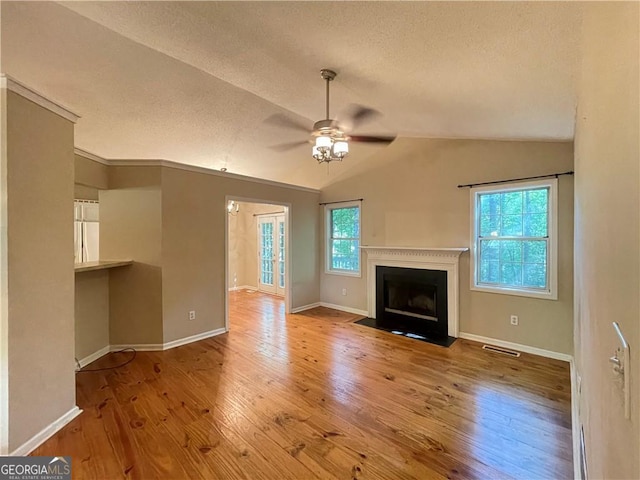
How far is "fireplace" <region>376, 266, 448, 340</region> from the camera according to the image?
432cm

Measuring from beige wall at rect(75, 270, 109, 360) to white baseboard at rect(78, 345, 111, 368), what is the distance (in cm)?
3

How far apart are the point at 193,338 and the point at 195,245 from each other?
1293 millimetres

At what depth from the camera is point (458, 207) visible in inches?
165

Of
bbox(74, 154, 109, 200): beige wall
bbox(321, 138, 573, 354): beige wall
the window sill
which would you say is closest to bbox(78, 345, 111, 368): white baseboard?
bbox(74, 154, 109, 200): beige wall

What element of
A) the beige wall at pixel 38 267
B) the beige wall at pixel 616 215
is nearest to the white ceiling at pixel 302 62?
the beige wall at pixel 616 215

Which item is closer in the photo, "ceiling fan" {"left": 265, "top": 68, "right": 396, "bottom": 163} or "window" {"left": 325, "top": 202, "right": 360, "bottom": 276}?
"ceiling fan" {"left": 265, "top": 68, "right": 396, "bottom": 163}

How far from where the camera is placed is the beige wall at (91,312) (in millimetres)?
3221

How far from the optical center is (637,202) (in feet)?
1.73

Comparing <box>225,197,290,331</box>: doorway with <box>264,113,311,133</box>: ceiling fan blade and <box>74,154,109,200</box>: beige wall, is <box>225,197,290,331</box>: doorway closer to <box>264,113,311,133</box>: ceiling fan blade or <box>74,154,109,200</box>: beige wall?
<box>264,113,311,133</box>: ceiling fan blade

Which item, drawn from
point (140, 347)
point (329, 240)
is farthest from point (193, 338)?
point (329, 240)

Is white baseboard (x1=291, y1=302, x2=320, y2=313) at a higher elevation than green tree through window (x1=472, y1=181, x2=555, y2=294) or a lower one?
lower

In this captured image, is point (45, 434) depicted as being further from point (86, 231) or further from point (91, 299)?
point (86, 231)

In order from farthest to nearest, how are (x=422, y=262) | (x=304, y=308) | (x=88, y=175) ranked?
(x=304, y=308), (x=422, y=262), (x=88, y=175)
